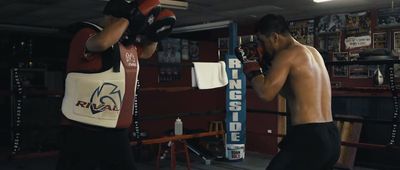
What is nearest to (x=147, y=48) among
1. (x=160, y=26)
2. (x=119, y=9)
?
(x=160, y=26)

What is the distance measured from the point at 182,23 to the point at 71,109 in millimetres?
4710

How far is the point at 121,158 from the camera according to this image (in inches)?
63.8

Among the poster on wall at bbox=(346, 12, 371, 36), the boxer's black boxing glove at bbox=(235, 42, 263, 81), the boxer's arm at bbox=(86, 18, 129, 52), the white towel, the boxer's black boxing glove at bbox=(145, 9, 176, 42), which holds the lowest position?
the white towel

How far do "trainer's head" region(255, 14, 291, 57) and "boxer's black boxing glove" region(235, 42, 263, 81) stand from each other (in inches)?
6.1

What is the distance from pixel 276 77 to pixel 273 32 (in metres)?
A: 0.27

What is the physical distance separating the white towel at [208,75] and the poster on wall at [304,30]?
1.80 meters

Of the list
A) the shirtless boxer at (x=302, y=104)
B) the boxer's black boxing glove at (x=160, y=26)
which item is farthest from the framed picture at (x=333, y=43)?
the boxer's black boxing glove at (x=160, y=26)

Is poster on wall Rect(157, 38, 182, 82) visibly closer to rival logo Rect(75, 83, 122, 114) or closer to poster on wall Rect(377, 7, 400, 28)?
poster on wall Rect(377, 7, 400, 28)

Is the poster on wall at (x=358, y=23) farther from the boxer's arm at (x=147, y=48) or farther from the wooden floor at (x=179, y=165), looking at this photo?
the boxer's arm at (x=147, y=48)

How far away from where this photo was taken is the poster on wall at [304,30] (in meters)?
5.69

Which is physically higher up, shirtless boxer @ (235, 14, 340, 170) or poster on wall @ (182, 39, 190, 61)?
poster on wall @ (182, 39, 190, 61)

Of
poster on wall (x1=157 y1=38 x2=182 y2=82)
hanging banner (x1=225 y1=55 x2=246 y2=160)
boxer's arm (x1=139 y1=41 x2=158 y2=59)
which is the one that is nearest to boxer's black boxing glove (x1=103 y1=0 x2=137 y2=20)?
boxer's arm (x1=139 y1=41 x2=158 y2=59)

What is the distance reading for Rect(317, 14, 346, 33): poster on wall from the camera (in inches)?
211

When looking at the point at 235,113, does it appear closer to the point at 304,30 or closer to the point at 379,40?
the point at 304,30
